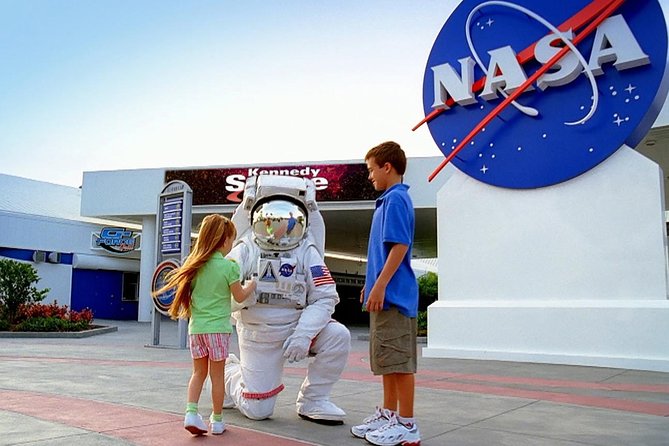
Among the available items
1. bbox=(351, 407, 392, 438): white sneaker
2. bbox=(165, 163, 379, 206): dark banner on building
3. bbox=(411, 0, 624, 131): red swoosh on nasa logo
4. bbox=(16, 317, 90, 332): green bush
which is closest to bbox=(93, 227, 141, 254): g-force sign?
bbox=(165, 163, 379, 206): dark banner on building

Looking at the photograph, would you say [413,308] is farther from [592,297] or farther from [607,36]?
[607,36]

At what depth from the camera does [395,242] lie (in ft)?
12.4

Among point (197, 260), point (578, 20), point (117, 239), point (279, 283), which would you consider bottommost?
point (279, 283)

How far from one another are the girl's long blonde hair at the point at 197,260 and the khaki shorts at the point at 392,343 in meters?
1.12

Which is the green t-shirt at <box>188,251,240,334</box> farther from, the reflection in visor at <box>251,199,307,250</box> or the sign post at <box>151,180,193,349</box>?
the sign post at <box>151,180,193,349</box>

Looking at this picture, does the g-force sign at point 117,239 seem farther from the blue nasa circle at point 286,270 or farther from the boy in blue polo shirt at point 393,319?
the boy in blue polo shirt at point 393,319

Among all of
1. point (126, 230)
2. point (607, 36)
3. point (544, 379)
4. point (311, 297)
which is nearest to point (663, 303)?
point (544, 379)

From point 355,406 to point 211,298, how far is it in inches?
71.3

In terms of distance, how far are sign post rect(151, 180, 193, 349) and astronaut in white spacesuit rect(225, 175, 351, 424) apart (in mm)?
7097

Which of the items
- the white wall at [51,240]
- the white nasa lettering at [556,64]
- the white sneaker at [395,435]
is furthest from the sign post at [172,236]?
the white wall at [51,240]

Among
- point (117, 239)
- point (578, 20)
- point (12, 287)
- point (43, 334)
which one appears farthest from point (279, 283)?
point (117, 239)

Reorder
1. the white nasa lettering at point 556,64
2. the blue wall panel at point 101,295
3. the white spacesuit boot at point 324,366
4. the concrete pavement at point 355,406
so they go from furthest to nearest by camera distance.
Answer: the blue wall panel at point 101,295
the white nasa lettering at point 556,64
the white spacesuit boot at point 324,366
the concrete pavement at point 355,406

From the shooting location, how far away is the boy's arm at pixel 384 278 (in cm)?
375

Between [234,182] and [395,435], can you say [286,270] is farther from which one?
[234,182]
